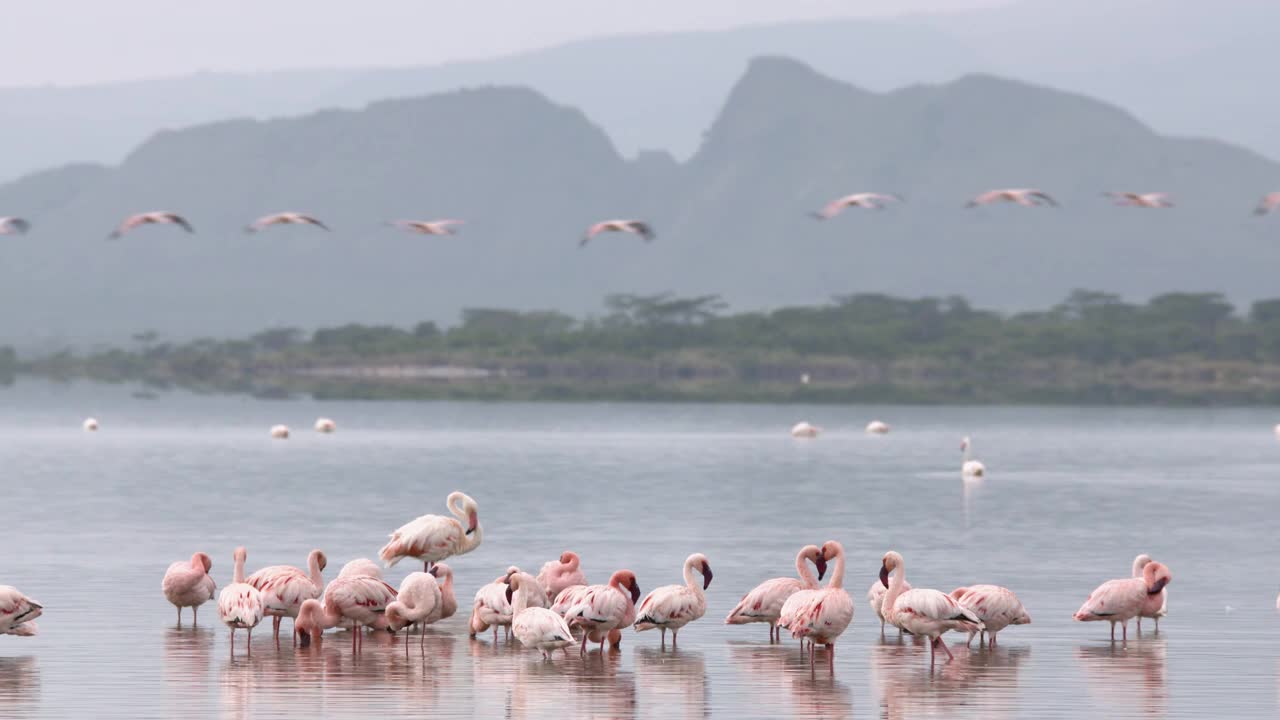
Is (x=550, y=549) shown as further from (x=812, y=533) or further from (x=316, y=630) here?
(x=316, y=630)

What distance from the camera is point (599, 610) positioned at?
23.4m

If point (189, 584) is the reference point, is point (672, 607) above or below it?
below

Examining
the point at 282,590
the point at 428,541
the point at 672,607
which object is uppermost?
the point at 428,541

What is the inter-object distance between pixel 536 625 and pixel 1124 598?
7349 millimetres

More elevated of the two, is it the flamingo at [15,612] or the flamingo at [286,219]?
the flamingo at [286,219]

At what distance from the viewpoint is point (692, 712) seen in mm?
20391

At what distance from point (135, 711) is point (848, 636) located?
9.34 meters

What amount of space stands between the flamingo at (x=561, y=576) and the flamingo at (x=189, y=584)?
164 inches

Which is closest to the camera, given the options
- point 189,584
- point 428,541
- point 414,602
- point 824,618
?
point 824,618

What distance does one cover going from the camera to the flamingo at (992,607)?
24.2 metres

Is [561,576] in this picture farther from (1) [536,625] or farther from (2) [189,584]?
(2) [189,584]

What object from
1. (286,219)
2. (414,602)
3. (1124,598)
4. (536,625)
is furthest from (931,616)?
(286,219)

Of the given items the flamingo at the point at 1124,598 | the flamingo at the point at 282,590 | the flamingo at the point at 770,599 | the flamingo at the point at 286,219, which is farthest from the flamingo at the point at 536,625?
the flamingo at the point at 286,219

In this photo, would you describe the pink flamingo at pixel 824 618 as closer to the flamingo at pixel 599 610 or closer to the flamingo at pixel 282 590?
the flamingo at pixel 599 610
